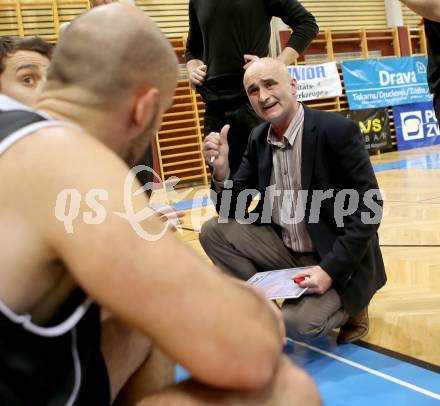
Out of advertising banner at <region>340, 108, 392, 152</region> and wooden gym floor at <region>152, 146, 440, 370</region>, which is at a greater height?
wooden gym floor at <region>152, 146, 440, 370</region>

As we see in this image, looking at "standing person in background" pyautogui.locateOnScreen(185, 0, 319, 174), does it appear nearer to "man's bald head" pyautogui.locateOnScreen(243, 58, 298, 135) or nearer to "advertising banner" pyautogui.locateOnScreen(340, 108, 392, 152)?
"man's bald head" pyautogui.locateOnScreen(243, 58, 298, 135)

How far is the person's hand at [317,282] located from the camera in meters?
2.02

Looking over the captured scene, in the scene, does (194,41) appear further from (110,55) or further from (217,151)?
(110,55)

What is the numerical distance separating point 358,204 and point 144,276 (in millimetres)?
1444

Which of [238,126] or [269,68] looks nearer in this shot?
[269,68]

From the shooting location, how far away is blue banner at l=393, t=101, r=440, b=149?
10977 millimetres

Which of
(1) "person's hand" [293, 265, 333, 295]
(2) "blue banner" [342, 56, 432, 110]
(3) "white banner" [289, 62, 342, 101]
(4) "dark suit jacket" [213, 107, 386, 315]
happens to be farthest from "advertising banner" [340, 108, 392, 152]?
(1) "person's hand" [293, 265, 333, 295]

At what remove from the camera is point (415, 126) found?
11.2 metres

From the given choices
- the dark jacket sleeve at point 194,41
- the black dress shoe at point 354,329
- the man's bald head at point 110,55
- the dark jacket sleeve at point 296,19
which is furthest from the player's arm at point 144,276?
the dark jacket sleeve at point 194,41

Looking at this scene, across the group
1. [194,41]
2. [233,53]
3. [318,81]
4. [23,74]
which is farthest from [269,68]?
[318,81]

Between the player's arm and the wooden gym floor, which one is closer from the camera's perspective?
the player's arm

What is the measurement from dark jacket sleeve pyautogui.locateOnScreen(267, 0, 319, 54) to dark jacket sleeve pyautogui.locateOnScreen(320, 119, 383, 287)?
0.97 meters

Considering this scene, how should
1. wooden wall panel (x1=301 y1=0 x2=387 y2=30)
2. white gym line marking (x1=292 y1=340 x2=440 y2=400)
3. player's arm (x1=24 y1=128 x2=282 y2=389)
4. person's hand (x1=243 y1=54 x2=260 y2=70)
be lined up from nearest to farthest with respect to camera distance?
player's arm (x1=24 y1=128 x2=282 y2=389) < white gym line marking (x1=292 y1=340 x2=440 y2=400) < person's hand (x1=243 y1=54 x2=260 y2=70) < wooden wall panel (x1=301 y1=0 x2=387 y2=30)
